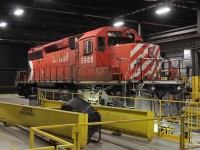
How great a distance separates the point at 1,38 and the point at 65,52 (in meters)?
17.3

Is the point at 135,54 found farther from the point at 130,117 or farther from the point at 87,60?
the point at 130,117

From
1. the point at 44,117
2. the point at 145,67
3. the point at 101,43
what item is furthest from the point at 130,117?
the point at 101,43

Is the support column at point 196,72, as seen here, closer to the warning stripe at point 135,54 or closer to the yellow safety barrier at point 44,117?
the warning stripe at point 135,54

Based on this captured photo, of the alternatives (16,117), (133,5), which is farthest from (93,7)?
(16,117)

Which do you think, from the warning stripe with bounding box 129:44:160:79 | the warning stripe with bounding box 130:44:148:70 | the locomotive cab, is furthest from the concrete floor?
the locomotive cab

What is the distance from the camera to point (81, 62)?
1429 cm

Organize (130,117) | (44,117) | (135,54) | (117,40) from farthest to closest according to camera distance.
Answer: (117,40)
(135,54)
(130,117)
(44,117)

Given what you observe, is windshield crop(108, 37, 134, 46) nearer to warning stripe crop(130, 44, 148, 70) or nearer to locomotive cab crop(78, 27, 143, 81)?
locomotive cab crop(78, 27, 143, 81)

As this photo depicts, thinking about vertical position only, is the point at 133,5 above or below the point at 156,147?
above

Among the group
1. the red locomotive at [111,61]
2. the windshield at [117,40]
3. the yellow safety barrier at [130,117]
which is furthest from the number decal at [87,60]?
the yellow safety barrier at [130,117]

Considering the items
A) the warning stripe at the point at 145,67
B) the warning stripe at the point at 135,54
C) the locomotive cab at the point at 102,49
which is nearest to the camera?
the warning stripe at the point at 145,67

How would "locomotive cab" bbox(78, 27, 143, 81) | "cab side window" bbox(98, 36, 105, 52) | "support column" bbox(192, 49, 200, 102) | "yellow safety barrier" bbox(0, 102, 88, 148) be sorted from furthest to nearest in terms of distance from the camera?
"support column" bbox(192, 49, 200, 102)
"cab side window" bbox(98, 36, 105, 52)
"locomotive cab" bbox(78, 27, 143, 81)
"yellow safety barrier" bbox(0, 102, 88, 148)

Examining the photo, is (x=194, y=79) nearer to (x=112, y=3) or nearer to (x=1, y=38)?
(x=112, y=3)

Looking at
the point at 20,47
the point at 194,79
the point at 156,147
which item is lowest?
the point at 156,147
